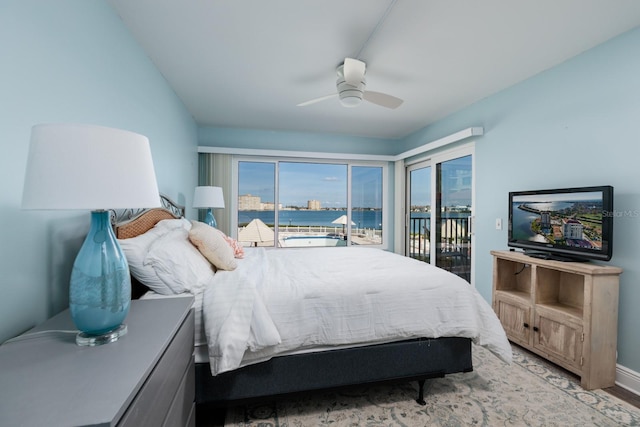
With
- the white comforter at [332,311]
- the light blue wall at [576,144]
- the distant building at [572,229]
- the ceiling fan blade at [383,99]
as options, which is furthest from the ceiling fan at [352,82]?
the distant building at [572,229]

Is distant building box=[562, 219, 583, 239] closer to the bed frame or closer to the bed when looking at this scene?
the bed

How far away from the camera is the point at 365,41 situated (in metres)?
2.17

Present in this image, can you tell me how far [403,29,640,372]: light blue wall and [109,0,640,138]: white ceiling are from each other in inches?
6.9

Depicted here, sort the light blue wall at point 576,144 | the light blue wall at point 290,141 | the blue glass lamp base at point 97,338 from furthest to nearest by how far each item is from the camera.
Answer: the light blue wall at point 290,141, the light blue wall at point 576,144, the blue glass lamp base at point 97,338

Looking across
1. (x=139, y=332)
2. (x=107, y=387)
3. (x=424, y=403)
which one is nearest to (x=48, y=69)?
(x=139, y=332)

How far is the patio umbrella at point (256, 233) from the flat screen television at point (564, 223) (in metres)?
3.26

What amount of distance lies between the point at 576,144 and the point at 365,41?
1.95 metres

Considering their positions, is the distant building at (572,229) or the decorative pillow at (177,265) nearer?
the decorative pillow at (177,265)

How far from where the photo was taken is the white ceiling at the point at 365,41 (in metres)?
1.82

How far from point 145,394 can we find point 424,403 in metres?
1.71

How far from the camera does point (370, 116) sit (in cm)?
395

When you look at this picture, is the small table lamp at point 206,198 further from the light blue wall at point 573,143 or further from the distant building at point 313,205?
the light blue wall at point 573,143

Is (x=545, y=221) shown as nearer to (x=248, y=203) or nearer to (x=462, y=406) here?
(x=462, y=406)

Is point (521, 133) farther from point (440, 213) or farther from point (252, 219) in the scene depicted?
point (252, 219)
